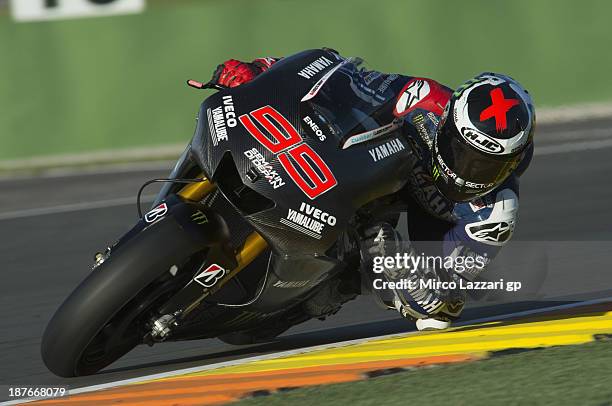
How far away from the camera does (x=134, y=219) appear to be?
908 cm

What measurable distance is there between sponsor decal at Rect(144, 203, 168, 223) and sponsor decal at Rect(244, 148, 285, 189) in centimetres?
41

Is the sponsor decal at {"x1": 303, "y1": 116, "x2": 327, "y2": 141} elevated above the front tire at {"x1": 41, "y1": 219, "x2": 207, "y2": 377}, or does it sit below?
above

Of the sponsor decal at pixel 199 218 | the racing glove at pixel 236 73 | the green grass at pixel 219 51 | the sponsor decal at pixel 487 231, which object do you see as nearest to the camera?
the sponsor decal at pixel 199 218

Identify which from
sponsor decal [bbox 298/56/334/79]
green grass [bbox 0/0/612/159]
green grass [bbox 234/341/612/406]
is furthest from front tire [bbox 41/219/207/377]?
green grass [bbox 0/0/612/159]

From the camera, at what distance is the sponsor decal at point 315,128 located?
14.8ft

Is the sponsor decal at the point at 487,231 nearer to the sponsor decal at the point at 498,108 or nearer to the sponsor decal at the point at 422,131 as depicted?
the sponsor decal at the point at 422,131

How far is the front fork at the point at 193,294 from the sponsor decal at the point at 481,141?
0.90 meters

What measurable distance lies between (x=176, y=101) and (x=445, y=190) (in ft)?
21.9

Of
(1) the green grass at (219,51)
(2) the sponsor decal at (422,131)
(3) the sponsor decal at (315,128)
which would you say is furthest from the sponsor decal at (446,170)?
(1) the green grass at (219,51)

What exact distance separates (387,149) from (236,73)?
84 centimetres

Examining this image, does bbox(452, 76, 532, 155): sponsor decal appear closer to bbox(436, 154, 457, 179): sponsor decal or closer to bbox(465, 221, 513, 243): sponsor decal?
bbox(436, 154, 457, 179): sponsor decal

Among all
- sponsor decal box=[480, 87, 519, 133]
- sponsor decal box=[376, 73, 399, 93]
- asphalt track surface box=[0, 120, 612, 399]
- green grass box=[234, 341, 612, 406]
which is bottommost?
asphalt track surface box=[0, 120, 612, 399]

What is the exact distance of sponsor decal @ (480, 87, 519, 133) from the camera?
469 cm

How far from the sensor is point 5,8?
11016mm
